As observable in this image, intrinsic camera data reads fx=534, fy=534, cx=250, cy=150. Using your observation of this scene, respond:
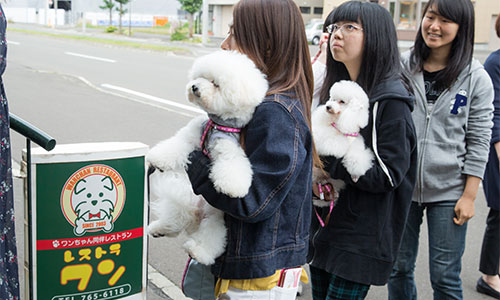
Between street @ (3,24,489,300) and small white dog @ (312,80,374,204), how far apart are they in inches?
71.5

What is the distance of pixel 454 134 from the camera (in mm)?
2885

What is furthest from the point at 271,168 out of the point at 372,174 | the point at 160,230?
the point at 372,174

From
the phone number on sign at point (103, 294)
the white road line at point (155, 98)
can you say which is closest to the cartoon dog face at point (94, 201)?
the phone number on sign at point (103, 294)

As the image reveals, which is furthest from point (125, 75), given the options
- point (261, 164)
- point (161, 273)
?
point (261, 164)

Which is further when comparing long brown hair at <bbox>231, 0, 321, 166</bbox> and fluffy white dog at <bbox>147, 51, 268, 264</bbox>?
long brown hair at <bbox>231, 0, 321, 166</bbox>

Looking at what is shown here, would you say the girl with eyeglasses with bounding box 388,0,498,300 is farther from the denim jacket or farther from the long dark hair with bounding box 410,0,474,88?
the denim jacket

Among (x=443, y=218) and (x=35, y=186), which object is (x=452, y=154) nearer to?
(x=443, y=218)

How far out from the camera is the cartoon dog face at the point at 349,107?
238 centimetres

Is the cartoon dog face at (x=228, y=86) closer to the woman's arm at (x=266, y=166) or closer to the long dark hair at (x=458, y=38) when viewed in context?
the woman's arm at (x=266, y=166)

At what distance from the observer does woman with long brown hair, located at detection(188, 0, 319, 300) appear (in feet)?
5.73

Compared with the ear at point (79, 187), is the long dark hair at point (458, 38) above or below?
above

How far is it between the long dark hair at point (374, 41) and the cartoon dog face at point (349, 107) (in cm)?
10

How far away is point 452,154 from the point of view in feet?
9.48

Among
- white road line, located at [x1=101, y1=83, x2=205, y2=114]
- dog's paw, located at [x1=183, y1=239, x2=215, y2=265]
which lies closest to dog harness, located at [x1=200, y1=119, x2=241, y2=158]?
dog's paw, located at [x1=183, y1=239, x2=215, y2=265]
